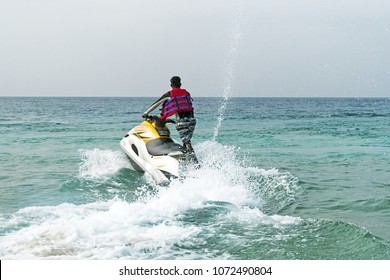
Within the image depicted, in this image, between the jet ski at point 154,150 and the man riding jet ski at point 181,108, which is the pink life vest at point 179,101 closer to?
the man riding jet ski at point 181,108

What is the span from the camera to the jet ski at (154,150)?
351 inches

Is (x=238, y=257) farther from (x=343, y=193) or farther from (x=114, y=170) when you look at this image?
(x=114, y=170)

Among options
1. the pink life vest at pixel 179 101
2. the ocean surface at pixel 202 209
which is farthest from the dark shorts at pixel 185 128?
the ocean surface at pixel 202 209

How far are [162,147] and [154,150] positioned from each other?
21cm

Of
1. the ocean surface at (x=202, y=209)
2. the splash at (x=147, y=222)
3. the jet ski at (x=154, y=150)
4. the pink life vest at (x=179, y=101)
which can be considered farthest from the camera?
the pink life vest at (x=179, y=101)

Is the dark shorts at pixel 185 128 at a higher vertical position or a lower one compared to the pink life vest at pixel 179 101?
lower

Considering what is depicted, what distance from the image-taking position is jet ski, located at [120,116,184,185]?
8914 millimetres

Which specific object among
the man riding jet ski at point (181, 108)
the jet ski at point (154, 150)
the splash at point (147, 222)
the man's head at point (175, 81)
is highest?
the man's head at point (175, 81)

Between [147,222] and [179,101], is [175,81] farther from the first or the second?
[147,222]

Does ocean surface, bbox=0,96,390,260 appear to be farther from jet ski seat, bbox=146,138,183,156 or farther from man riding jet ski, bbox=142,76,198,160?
man riding jet ski, bbox=142,76,198,160

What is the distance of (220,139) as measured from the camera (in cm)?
2080

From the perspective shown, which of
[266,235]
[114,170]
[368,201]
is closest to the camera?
[266,235]
